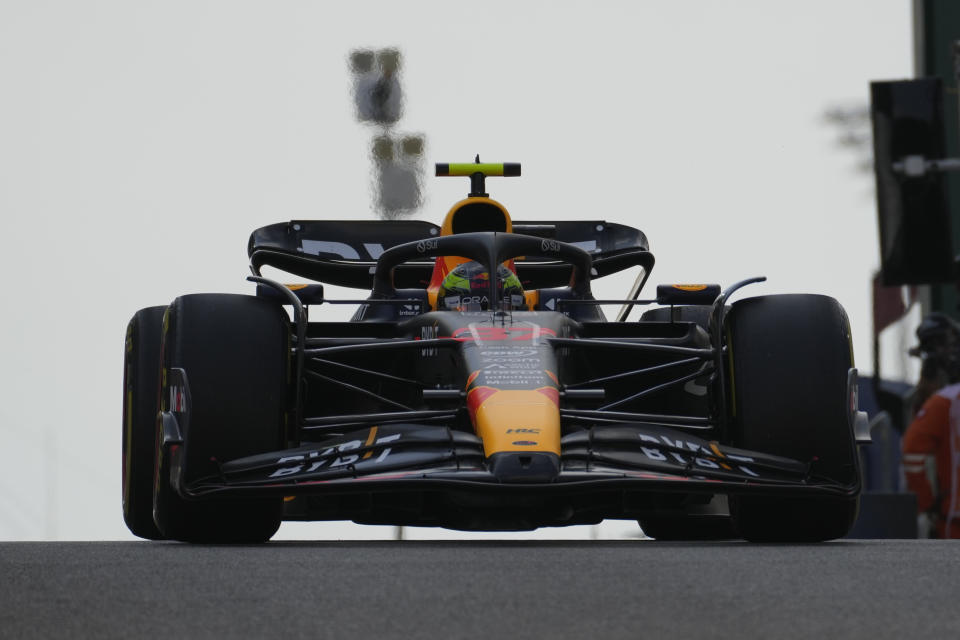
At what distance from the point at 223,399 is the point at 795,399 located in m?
2.19

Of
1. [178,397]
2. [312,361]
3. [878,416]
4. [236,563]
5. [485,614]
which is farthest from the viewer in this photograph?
[878,416]

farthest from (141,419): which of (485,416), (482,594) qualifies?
(482,594)

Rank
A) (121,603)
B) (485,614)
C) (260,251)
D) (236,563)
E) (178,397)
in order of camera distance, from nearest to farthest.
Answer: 1. (485,614)
2. (121,603)
3. (236,563)
4. (178,397)
5. (260,251)

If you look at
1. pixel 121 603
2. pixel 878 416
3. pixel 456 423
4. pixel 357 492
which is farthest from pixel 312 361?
pixel 878 416

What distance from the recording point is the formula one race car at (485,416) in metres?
5.94

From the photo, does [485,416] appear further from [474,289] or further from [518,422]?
[474,289]

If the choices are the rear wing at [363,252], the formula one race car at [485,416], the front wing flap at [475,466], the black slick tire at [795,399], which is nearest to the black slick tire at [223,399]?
the formula one race car at [485,416]

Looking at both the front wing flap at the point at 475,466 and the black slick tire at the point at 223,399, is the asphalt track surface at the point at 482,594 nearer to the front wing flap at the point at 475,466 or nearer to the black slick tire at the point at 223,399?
the front wing flap at the point at 475,466

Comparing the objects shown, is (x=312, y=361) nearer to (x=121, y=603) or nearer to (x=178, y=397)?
(x=178, y=397)

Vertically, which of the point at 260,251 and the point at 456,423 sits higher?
the point at 260,251

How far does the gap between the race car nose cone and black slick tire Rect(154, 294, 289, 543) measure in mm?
999

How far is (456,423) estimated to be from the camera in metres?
6.62

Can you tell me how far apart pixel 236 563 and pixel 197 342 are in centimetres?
166

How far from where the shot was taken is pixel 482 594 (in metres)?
3.76
